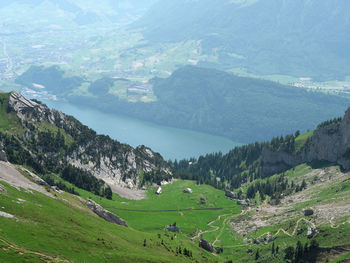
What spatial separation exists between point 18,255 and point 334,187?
150297mm

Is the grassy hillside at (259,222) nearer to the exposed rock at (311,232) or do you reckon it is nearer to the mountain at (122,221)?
the mountain at (122,221)

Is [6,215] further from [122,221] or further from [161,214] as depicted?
[161,214]

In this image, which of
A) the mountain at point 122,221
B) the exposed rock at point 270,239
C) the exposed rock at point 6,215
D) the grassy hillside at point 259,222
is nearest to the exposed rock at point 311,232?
the mountain at point 122,221

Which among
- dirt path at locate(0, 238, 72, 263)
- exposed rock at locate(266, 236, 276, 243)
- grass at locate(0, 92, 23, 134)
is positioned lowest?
dirt path at locate(0, 238, 72, 263)

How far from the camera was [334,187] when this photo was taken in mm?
187500

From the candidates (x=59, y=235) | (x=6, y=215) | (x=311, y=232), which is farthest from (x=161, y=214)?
(x=6, y=215)

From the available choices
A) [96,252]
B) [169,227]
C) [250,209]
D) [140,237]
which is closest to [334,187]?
[250,209]

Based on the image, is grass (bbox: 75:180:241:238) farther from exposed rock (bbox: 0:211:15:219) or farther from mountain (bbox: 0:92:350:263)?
exposed rock (bbox: 0:211:15:219)

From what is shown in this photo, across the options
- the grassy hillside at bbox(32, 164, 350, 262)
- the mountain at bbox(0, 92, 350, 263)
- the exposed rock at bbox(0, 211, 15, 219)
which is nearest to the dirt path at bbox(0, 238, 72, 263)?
the mountain at bbox(0, 92, 350, 263)

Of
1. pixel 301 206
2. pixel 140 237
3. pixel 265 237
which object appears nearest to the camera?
pixel 140 237

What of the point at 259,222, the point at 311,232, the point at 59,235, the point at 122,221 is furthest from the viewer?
the point at 259,222

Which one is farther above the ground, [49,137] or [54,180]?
[49,137]

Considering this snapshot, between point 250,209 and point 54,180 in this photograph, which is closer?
point 54,180

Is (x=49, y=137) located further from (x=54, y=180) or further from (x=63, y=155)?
(x=54, y=180)
